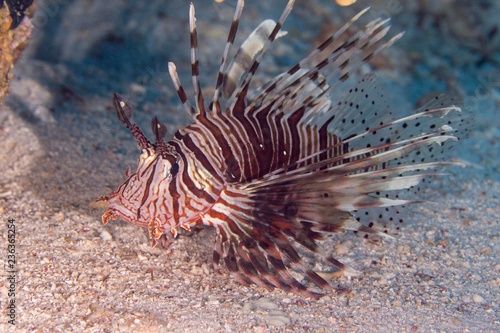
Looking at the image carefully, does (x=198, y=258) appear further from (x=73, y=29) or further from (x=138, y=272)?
(x=73, y=29)

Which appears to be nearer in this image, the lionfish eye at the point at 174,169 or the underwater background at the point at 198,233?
the underwater background at the point at 198,233

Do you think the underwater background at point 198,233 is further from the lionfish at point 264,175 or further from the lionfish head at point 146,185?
the lionfish head at point 146,185

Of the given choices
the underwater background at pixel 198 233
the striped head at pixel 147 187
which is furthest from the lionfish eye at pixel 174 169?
the underwater background at pixel 198 233

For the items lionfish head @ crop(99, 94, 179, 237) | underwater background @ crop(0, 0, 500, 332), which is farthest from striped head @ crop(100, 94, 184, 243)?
underwater background @ crop(0, 0, 500, 332)

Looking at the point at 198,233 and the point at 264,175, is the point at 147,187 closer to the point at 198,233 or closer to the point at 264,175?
the point at 264,175

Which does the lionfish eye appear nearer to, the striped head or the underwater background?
the striped head

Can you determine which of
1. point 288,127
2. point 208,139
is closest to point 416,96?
point 288,127

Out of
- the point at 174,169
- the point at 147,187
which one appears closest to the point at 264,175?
the point at 174,169
